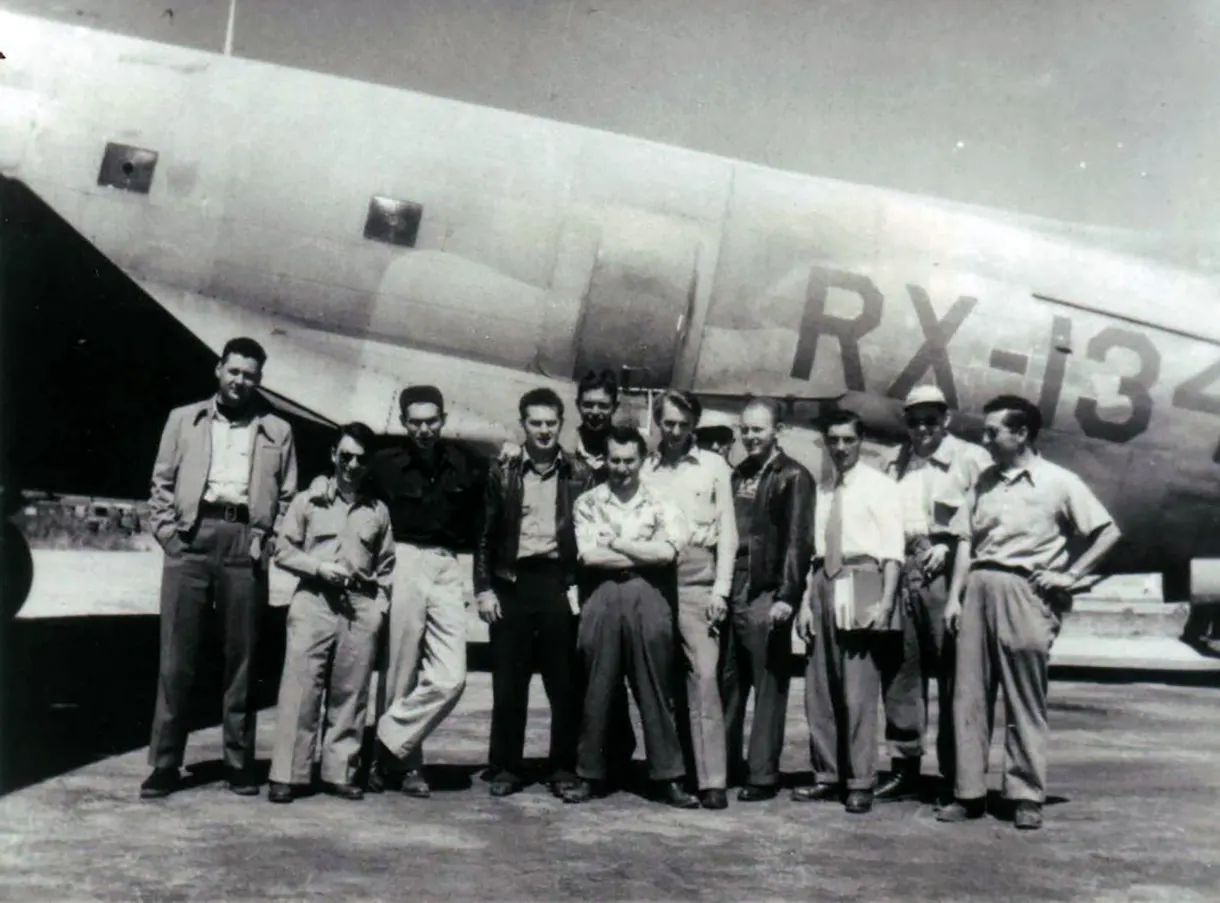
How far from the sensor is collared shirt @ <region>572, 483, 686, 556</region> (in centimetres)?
555

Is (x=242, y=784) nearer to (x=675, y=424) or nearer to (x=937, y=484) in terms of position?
(x=675, y=424)

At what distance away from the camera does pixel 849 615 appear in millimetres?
5578

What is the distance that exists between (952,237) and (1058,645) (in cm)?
1014

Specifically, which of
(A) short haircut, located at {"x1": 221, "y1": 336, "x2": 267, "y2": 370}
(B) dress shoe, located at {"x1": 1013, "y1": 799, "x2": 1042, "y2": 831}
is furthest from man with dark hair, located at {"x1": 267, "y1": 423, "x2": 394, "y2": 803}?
(B) dress shoe, located at {"x1": 1013, "y1": 799, "x2": 1042, "y2": 831}

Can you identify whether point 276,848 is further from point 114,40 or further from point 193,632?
point 114,40

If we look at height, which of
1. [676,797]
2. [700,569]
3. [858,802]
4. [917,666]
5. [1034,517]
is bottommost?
[676,797]

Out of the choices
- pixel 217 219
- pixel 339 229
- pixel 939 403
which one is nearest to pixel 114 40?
pixel 217 219

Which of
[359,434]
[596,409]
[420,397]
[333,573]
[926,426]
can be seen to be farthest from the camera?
[926,426]

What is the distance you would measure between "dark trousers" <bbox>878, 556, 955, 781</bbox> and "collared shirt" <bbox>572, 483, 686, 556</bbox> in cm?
120

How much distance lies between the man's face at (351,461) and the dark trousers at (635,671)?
4.35ft

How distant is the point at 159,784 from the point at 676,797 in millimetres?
2390

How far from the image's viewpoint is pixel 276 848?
174 inches

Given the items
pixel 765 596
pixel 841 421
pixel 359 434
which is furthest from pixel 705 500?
pixel 359 434

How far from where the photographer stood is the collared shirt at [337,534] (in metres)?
5.49
